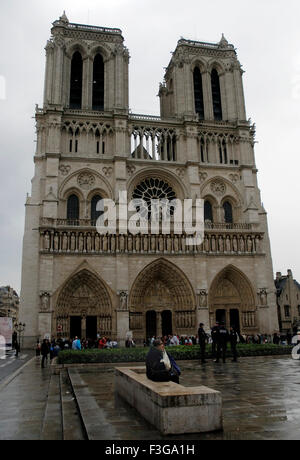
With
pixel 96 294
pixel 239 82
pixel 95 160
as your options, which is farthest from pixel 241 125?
pixel 96 294

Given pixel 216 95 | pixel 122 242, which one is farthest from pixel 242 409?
pixel 216 95

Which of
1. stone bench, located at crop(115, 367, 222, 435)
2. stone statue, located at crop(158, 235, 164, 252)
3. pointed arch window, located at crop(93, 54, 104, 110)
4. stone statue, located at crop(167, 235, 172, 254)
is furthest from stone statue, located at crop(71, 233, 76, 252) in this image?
stone bench, located at crop(115, 367, 222, 435)

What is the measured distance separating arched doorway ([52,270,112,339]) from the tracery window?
24.1 feet

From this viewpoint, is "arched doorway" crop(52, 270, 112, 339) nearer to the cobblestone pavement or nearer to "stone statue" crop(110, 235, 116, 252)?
"stone statue" crop(110, 235, 116, 252)

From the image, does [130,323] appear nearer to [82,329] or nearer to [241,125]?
[82,329]

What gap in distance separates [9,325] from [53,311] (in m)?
3.48

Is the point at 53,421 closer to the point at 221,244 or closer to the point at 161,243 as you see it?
the point at 161,243

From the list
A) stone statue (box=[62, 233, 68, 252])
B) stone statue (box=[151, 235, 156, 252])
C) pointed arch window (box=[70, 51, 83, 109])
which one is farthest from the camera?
pointed arch window (box=[70, 51, 83, 109])

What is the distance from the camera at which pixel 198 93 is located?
3762 centimetres

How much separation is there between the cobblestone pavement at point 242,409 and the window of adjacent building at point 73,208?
71.2 ft

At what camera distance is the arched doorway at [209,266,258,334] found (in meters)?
30.8

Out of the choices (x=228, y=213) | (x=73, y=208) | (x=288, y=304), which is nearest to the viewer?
(x=73, y=208)

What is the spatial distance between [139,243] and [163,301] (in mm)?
5081

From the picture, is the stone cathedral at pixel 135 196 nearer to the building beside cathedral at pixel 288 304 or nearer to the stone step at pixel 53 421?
the building beside cathedral at pixel 288 304
